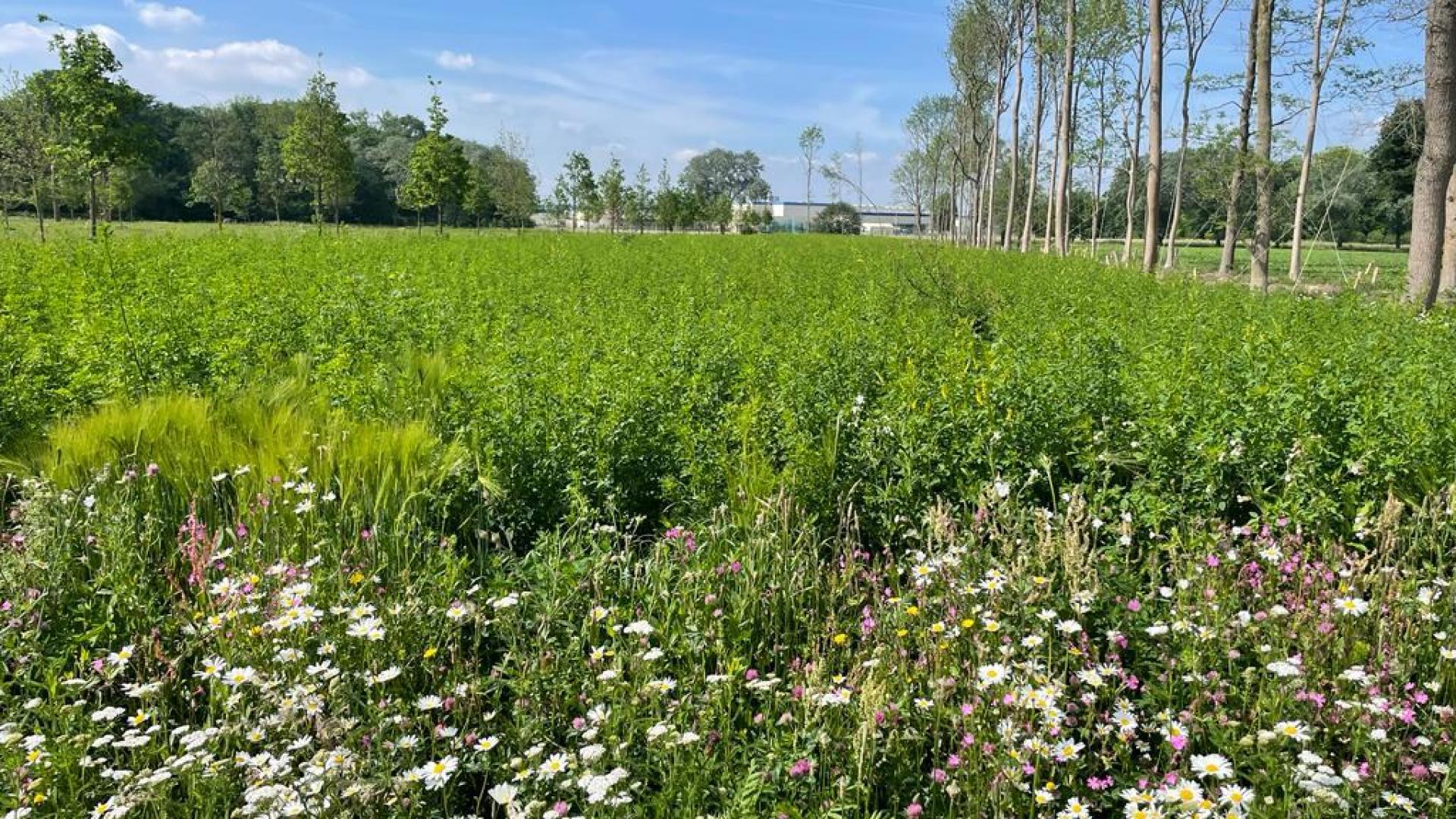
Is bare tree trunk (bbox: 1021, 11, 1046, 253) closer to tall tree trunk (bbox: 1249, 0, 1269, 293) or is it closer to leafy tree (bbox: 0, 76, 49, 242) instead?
tall tree trunk (bbox: 1249, 0, 1269, 293)

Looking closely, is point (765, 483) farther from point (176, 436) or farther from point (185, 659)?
point (176, 436)

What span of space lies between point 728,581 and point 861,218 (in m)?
136

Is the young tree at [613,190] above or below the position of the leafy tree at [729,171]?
below

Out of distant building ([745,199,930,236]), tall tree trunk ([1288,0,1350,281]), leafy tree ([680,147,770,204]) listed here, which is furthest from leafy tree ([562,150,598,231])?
leafy tree ([680,147,770,204])

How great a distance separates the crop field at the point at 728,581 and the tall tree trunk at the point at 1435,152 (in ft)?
22.7

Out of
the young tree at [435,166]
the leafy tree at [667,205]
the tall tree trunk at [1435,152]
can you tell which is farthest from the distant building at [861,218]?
the tall tree trunk at [1435,152]

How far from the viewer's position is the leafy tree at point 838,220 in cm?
11462

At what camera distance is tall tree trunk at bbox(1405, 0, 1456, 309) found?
11352mm

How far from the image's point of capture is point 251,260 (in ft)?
46.7

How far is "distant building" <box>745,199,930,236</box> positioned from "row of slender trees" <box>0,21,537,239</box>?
57152mm

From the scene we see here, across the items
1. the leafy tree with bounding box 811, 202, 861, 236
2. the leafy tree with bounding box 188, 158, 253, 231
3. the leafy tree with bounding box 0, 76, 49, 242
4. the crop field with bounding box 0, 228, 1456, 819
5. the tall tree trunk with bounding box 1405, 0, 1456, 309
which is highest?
the leafy tree with bounding box 811, 202, 861, 236

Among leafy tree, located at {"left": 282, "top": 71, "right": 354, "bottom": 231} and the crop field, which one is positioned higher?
leafy tree, located at {"left": 282, "top": 71, "right": 354, "bottom": 231}

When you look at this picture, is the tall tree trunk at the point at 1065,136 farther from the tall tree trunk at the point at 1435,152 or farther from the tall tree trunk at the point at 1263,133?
the tall tree trunk at the point at 1435,152

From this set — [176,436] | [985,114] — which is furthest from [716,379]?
[985,114]
